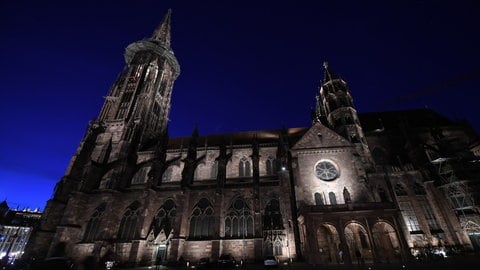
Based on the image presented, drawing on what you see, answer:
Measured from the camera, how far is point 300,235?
2339 centimetres

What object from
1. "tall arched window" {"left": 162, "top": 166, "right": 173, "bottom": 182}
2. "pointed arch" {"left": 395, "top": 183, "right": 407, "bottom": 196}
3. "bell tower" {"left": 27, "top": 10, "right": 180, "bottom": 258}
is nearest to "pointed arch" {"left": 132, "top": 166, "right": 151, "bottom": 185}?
"bell tower" {"left": 27, "top": 10, "right": 180, "bottom": 258}

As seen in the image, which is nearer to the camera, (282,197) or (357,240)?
(357,240)

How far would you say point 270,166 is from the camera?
1253 inches

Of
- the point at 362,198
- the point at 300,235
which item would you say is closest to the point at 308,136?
the point at 362,198

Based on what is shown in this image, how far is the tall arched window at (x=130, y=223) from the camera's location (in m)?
26.6

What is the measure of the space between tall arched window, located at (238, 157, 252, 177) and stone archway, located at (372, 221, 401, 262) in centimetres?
1530

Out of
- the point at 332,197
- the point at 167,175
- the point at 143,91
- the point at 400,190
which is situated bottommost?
the point at 332,197

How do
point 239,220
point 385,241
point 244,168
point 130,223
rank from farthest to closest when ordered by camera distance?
point 244,168, point 130,223, point 239,220, point 385,241

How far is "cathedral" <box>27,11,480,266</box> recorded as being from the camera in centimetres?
2289

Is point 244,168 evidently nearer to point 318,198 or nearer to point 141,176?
point 318,198

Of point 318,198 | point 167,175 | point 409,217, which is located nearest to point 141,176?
point 167,175

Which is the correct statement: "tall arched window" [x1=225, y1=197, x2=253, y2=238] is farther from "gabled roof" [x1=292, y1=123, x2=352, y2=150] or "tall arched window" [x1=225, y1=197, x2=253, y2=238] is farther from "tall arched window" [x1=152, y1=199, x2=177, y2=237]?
"gabled roof" [x1=292, y1=123, x2=352, y2=150]

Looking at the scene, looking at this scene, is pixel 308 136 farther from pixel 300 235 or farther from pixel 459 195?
pixel 459 195

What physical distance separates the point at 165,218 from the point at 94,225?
876 centimetres
